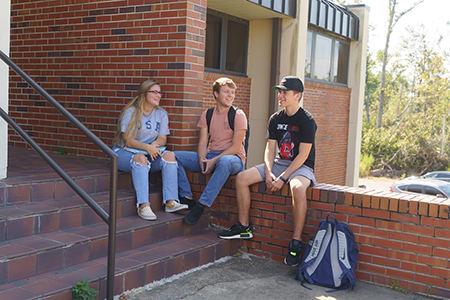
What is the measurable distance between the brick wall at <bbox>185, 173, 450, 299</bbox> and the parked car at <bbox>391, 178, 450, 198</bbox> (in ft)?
36.3

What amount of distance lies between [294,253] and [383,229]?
79cm

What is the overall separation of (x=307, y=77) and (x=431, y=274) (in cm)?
903

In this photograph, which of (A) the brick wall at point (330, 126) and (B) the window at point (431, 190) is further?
(B) the window at point (431, 190)

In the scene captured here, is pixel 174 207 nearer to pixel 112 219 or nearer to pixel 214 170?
pixel 214 170

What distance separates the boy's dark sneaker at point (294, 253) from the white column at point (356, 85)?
36.1ft

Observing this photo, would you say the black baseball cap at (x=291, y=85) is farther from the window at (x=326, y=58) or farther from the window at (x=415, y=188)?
the window at (x=415, y=188)

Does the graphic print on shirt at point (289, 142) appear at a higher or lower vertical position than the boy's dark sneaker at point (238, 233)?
higher

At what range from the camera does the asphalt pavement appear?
3479 millimetres

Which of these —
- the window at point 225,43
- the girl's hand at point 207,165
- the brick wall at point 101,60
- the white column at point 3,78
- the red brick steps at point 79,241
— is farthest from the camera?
the window at point 225,43

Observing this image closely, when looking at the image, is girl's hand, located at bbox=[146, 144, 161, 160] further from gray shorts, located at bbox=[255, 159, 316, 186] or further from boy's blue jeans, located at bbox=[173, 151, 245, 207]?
gray shorts, located at bbox=[255, 159, 316, 186]

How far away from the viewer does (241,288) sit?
3.67 m

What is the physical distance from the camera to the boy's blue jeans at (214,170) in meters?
4.44

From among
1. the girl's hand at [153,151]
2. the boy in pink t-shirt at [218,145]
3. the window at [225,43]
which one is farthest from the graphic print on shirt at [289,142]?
the window at [225,43]

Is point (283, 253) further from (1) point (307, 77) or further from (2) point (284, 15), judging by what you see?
(1) point (307, 77)
